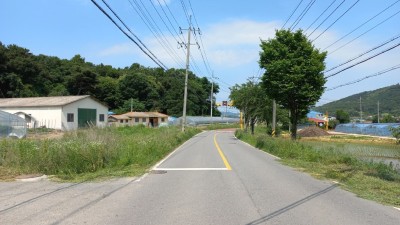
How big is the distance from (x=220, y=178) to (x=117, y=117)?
80.3 metres

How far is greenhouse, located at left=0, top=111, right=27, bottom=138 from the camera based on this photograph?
34125mm

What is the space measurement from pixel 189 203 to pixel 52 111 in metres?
50.4

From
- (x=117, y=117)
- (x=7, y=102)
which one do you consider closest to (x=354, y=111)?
(x=117, y=117)

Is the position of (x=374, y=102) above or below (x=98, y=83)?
below

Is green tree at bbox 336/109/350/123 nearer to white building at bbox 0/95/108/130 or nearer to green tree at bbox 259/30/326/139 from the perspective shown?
white building at bbox 0/95/108/130

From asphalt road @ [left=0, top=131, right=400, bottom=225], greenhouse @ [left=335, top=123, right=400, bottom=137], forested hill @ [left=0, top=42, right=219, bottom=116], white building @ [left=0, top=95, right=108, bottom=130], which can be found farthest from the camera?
forested hill @ [left=0, top=42, right=219, bottom=116]

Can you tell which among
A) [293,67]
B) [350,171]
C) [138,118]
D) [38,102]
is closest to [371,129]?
[138,118]

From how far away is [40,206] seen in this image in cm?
862

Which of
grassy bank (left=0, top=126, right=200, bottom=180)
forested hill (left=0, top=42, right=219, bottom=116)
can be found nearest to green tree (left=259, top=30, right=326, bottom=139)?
grassy bank (left=0, top=126, right=200, bottom=180)

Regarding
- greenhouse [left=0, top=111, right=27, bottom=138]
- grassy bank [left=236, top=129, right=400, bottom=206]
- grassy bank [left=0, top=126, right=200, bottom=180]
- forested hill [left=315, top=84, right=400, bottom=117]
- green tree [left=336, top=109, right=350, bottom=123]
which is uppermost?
forested hill [left=315, top=84, right=400, bottom=117]

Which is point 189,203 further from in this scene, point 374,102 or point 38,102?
point 374,102

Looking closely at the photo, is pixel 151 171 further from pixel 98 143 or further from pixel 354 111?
pixel 354 111

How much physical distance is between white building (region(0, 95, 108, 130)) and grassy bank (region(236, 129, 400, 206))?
117ft

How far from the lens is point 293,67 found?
29.1m
